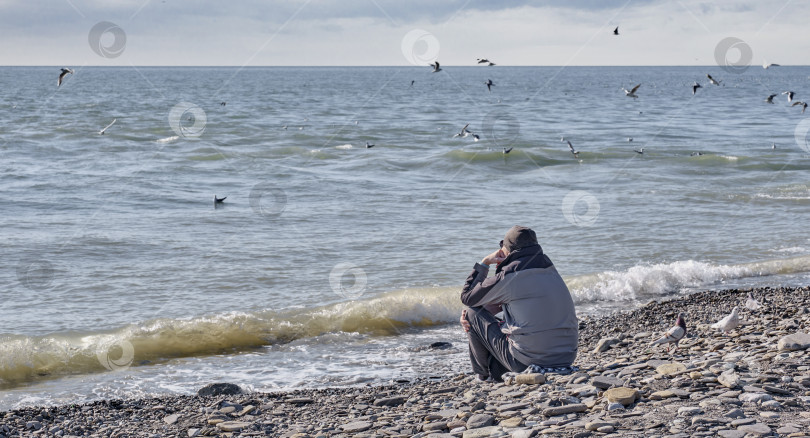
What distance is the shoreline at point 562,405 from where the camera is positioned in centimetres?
512

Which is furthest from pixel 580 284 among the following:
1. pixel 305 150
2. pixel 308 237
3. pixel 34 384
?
pixel 305 150

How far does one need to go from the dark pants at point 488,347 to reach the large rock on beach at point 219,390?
241cm

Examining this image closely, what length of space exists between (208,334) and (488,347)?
15.1 ft

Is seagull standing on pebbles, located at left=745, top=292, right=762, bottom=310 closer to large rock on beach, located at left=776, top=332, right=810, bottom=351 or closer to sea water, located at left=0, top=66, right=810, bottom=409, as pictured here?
sea water, located at left=0, top=66, right=810, bottom=409

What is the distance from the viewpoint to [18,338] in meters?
9.88

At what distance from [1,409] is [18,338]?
214cm

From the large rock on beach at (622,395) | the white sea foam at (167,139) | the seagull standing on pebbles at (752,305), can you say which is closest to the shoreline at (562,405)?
the large rock on beach at (622,395)

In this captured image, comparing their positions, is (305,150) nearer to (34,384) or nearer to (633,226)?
(633,226)

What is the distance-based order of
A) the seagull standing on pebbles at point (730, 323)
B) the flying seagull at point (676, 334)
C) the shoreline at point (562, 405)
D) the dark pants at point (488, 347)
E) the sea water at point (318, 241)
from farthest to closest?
the sea water at point (318, 241), the seagull standing on pebbles at point (730, 323), the flying seagull at point (676, 334), the dark pants at point (488, 347), the shoreline at point (562, 405)

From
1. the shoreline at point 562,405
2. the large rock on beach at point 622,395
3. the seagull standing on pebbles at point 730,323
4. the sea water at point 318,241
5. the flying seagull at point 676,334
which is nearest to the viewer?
the shoreline at point 562,405

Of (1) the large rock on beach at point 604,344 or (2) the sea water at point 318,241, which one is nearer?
(1) the large rock on beach at point 604,344

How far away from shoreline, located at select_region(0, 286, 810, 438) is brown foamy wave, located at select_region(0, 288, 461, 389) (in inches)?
78.1

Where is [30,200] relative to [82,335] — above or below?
above

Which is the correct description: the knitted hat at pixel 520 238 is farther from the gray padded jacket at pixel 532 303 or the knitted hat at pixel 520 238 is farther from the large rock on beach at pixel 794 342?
the large rock on beach at pixel 794 342
